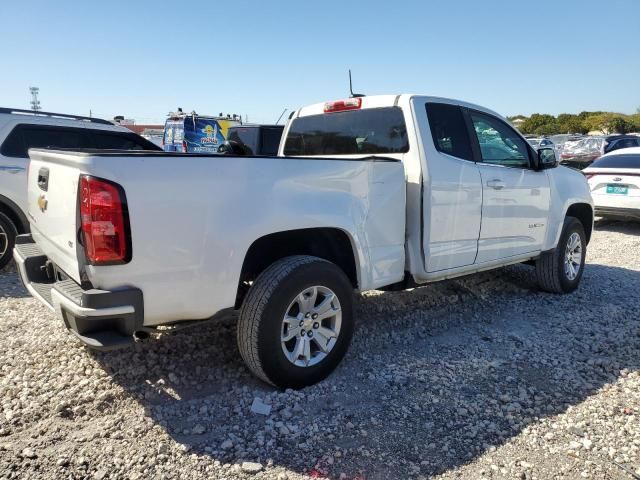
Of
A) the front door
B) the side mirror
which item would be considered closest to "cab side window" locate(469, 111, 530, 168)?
the front door

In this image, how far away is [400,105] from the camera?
13.5 feet

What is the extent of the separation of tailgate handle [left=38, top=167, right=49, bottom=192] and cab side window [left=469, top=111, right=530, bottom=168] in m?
3.42

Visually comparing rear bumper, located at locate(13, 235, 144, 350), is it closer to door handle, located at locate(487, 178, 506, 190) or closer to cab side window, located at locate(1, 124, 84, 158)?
door handle, located at locate(487, 178, 506, 190)

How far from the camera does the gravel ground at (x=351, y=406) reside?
8.62ft

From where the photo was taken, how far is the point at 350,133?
4.55 meters

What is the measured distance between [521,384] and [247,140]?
356 inches

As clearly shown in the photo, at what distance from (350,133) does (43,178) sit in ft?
8.09

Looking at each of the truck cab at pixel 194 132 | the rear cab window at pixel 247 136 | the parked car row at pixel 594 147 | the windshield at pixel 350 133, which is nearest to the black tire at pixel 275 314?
the windshield at pixel 350 133

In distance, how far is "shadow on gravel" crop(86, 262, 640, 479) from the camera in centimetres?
276

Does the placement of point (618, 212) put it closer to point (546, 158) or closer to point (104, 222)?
point (546, 158)

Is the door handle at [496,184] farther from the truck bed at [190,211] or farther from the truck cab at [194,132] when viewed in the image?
the truck cab at [194,132]

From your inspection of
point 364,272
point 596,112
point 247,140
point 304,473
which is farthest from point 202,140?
point 596,112

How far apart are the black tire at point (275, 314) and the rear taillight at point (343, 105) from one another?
5.74 feet

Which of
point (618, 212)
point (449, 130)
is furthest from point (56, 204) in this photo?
point (618, 212)
